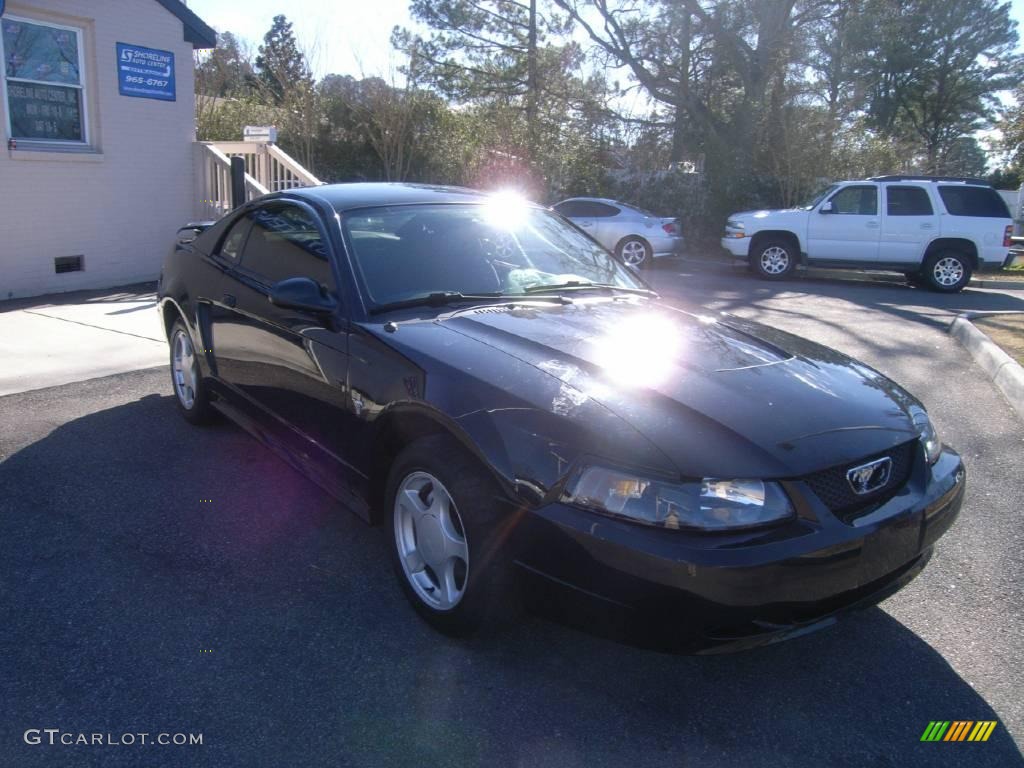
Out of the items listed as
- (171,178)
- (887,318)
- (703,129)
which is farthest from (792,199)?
(171,178)

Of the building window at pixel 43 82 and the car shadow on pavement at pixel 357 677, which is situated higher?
the building window at pixel 43 82

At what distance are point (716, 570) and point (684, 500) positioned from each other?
225mm

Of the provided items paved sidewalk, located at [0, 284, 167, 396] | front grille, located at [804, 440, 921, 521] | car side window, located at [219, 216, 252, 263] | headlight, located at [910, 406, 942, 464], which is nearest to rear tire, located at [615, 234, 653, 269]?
paved sidewalk, located at [0, 284, 167, 396]

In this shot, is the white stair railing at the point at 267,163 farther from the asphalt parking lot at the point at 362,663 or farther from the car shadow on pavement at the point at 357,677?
the car shadow on pavement at the point at 357,677

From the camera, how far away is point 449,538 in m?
3.06

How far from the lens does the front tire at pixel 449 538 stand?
284 centimetres

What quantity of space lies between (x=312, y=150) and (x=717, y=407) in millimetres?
18977

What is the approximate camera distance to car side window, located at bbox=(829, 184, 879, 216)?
14867 mm

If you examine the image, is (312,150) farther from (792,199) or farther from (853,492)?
(853,492)

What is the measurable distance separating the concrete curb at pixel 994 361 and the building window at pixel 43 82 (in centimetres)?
1043

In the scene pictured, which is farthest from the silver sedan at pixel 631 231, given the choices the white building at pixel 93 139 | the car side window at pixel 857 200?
the white building at pixel 93 139

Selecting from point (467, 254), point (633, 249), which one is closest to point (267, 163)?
point (633, 249)

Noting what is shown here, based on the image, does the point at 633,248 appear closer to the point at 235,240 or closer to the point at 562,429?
the point at 235,240

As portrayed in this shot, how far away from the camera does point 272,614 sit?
335cm
